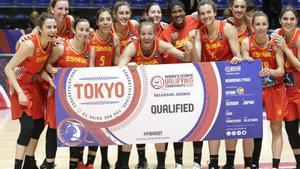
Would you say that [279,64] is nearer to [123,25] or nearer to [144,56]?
[144,56]

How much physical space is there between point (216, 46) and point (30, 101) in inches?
70.0

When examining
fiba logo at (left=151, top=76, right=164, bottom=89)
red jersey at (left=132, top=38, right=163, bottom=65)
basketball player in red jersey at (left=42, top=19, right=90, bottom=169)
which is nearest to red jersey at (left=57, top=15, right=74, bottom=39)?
basketball player in red jersey at (left=42, top=19, right=90, bottom=169)

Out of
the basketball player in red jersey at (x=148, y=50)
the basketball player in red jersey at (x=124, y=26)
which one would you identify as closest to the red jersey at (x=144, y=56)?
the basketball player in red jersey at (x=148, y=50)

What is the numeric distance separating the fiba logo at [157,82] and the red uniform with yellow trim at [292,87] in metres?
1.15

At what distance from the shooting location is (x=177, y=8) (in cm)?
549

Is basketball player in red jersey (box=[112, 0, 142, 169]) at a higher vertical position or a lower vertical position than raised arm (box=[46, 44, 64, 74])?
higher

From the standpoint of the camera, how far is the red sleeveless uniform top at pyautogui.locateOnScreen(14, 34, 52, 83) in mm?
5008

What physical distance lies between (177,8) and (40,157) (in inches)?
91.1

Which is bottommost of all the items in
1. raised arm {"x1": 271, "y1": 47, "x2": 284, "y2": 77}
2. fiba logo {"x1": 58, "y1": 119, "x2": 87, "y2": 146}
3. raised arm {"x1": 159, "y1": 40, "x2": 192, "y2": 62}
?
fiba logo {"x1": 58, "y1": 119, "x2": 87, "y2": 146}

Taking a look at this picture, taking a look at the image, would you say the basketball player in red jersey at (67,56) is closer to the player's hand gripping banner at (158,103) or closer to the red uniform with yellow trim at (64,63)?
the red uniform with yellow trim at (64,63)

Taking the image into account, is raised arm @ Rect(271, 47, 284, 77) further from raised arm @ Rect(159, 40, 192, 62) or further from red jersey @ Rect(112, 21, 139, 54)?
red jersey @ Rect(112, 21, 139, 54)

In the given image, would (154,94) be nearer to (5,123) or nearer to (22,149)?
(22,149)

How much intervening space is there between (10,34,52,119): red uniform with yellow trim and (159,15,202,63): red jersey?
122 cm

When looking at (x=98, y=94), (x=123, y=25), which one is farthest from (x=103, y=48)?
(x=98, y=94)
